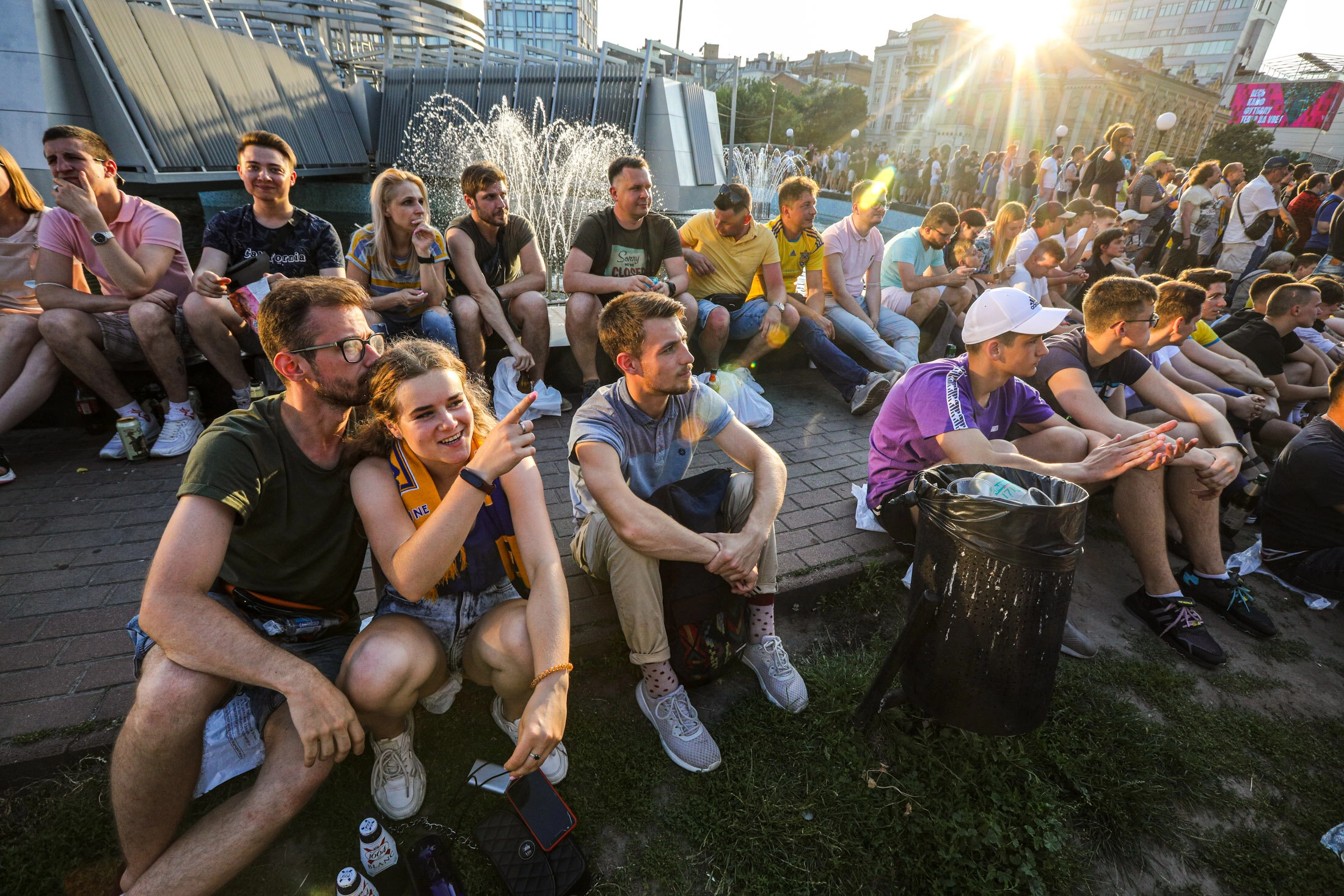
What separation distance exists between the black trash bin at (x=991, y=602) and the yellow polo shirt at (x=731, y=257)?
357 centimetres

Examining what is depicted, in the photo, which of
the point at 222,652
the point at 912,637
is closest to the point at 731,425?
the point at 912,637

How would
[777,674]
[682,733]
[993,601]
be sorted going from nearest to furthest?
[993,601] < [682,733] < [777,674]

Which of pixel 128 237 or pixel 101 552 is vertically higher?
pixel 128 237

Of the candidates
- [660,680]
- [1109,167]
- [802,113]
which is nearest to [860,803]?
[660,680]

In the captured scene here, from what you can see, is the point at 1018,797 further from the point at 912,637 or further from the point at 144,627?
the point at 144,627

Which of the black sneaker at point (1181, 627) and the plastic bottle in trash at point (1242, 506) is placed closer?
the black sneaker at point (1181, 627)

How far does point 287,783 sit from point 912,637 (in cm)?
206

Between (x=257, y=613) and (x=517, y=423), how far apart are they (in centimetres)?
110

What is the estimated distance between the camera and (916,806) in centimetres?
213

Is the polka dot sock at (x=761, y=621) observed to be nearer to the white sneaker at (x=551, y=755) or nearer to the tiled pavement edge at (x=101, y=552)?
the tiled pavement edge at (x=101, y=552)

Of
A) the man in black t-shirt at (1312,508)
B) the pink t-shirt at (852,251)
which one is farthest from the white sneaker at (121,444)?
the man in black t-shirt at (1312,508)

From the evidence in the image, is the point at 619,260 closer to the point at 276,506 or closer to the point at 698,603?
the point at 698,603

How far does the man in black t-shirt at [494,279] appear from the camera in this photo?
450 cm

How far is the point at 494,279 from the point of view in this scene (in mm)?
4793
